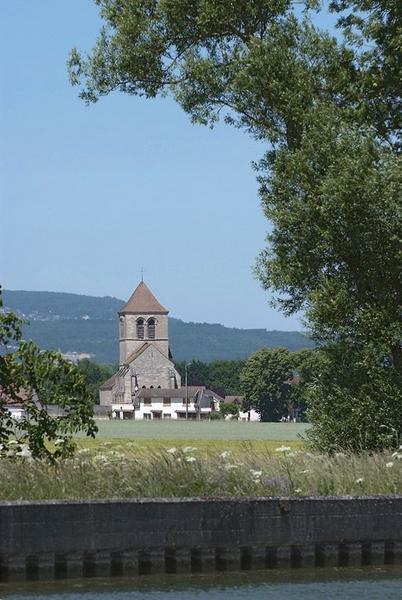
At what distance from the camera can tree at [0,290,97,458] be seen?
21.9 meters

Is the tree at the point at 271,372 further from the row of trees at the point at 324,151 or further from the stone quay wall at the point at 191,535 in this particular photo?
the stone quay wall at the point at 191,535

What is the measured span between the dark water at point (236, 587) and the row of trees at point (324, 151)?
32.5 feet

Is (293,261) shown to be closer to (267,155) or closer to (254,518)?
(267,155)

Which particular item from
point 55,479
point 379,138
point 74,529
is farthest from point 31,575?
point 379,138

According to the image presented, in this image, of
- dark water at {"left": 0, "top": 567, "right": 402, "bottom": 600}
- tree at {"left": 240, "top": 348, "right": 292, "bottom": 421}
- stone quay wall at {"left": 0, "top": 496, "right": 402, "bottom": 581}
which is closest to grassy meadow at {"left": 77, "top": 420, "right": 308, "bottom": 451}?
stone quay wall at {"left": 0, "top": 496, "right": 402, "bottom": 581}

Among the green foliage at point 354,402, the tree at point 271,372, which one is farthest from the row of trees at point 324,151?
the tree at point 271,372

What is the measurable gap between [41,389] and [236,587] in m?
6.77

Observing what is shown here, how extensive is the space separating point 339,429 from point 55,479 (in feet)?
38.1

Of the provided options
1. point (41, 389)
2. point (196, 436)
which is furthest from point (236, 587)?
point (196, 436)

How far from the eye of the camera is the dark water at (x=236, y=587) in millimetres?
15859

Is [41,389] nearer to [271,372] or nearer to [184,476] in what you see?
[184,476]

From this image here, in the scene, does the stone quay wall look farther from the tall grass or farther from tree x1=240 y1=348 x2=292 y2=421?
tree x1=240 y1=348 x2=292 y2=421

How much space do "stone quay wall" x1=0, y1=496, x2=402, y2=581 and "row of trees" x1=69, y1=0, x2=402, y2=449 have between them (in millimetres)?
9186

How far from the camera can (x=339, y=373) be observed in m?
29.2
